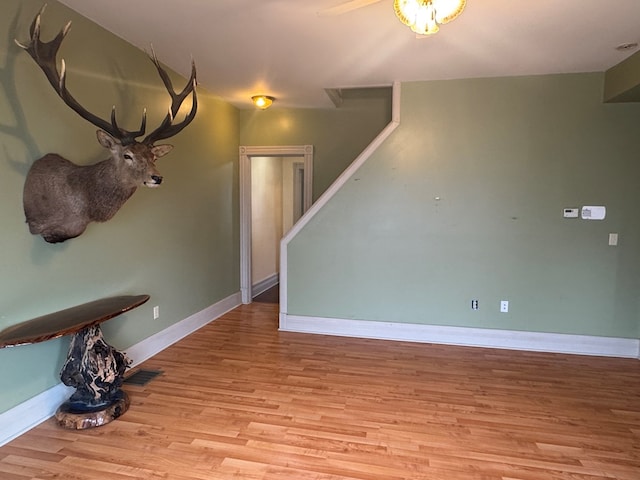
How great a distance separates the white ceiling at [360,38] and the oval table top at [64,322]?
79.7 inches

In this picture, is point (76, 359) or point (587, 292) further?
point (587, 292)

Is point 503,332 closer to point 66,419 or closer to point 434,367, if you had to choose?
point 434,367

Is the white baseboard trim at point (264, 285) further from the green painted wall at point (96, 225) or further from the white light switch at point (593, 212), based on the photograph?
the white light switch at point (593, 212)

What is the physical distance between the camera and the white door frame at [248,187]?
509cm

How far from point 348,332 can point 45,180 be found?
3.05m

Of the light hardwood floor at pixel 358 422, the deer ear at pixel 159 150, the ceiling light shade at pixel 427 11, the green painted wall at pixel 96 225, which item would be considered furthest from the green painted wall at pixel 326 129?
the ceiling light shade at pixel 427 11

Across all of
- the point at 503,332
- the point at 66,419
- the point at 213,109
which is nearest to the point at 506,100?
the point at 503,332

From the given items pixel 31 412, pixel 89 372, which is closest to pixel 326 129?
pixel 89 372

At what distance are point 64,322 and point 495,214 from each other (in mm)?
3727

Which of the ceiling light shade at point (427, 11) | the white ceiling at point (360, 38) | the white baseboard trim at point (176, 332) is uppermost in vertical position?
the white ceiling at point (360, 38)

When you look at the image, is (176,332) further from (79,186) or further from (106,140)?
(106,140)

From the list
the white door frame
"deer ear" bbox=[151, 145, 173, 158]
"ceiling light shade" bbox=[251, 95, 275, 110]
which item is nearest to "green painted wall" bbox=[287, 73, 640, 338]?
the white door frame

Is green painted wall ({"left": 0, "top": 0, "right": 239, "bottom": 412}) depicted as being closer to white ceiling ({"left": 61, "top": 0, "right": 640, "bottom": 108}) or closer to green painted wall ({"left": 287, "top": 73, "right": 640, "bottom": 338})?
white ceiling ({"left": 61, "top": 0, "right": 640, "bottom": 108})

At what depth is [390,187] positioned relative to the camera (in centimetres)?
400
